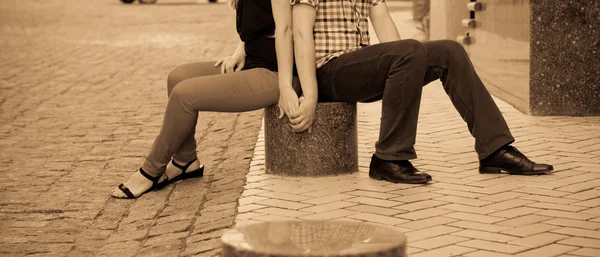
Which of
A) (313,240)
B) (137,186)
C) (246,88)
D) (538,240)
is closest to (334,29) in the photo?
(246,88)

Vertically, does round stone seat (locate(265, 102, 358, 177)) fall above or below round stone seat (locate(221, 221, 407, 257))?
below

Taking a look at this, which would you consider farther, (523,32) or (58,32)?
(58,32)

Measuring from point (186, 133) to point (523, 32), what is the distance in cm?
349

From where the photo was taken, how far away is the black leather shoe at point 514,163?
5770 mm

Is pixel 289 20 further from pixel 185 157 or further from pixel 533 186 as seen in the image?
pixel 533 186

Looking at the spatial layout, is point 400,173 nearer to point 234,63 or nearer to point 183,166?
point 234,63

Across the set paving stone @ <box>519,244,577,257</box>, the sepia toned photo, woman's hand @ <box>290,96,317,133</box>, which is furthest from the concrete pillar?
paving stone @ <box>519,244,577,257</box>

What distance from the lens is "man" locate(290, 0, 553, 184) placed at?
18.0 ft

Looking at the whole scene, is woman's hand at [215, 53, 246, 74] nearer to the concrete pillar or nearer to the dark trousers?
the dark trousers

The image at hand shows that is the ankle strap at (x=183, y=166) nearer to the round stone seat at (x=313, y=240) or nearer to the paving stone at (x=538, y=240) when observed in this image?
the paving stone at (x=538, y=240)

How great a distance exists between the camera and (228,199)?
219 inches

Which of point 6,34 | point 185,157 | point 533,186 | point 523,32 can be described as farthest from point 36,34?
point 533,186

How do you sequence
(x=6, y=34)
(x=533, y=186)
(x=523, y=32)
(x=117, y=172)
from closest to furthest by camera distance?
(x=533, y=186)
(x=117, y=172)
(x=523, y=32)
(x=6, y=34)

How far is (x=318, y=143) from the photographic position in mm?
5824
